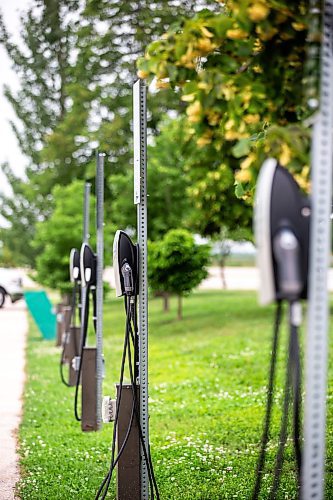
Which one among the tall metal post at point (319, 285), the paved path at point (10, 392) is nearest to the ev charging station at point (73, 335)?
the paved path at point (10, 392)

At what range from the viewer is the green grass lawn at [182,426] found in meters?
4.56

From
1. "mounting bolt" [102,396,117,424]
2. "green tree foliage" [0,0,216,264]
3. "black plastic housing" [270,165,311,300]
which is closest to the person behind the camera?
"black plastic housing" [270,165,311,300]

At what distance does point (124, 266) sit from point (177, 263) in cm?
937

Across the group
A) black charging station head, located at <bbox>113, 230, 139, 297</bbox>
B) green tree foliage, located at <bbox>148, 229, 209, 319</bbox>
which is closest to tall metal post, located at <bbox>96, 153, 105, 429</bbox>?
black charging station head, located at <bbox>113, 230, 139, 297</bbox>

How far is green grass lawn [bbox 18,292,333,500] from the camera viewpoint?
456cm

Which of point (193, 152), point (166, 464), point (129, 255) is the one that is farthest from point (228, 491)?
point (193, 152)

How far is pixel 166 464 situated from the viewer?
490 cm

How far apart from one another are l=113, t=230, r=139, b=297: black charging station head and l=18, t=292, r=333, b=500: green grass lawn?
1.27 metres

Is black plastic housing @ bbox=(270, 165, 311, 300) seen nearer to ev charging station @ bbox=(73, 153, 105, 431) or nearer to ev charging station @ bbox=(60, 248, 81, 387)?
ev charging station @ bbox=(73, 153, 105, 431)

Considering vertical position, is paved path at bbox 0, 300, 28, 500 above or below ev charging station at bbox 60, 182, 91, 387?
below

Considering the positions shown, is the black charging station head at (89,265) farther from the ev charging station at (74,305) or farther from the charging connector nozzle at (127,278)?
the charging connector nozzle at (127,278)

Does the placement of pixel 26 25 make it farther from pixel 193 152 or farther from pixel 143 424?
pixel 143 424

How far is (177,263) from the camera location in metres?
13.1

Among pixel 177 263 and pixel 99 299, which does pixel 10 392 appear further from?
pixel 177 263
